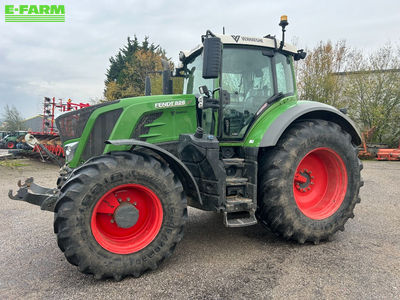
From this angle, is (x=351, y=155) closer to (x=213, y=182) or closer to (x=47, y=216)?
(x=213, y=182)

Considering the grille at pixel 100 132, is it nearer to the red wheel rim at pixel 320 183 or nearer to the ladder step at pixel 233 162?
the ladder step at pixel 233 162

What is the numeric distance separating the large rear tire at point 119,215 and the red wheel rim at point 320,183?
1749 mm

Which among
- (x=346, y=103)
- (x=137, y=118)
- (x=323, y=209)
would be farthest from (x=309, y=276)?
(x=346, y=103)

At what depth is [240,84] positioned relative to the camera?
3.65 meters

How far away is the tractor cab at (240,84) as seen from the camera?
3.48 m

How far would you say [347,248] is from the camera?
339 cm

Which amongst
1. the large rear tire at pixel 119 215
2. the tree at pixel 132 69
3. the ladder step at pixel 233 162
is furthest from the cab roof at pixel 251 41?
the tree at pixel 132 69

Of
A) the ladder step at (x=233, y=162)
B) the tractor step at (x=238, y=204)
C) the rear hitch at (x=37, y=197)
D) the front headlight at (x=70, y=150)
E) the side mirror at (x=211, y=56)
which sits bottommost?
the tractor step at (x=238, y=204)

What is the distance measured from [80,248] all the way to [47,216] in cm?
280

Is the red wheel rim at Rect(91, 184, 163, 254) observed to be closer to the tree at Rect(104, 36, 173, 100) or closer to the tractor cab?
the tractor cab

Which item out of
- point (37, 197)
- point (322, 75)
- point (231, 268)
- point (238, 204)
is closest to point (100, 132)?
point (37, 197)

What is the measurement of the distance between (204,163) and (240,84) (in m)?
1.18

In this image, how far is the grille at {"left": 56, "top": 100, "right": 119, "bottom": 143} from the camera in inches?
134

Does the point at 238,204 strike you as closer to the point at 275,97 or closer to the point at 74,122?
the point at 275,97
